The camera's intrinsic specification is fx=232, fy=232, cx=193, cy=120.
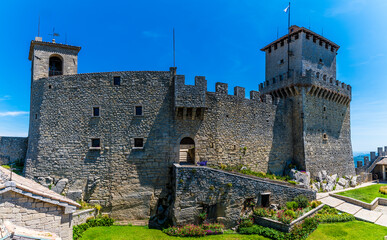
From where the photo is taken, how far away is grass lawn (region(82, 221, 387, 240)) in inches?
531

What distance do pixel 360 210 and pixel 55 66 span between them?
93.3 ft

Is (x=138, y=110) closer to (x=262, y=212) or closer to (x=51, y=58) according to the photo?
(x=51, y=58)

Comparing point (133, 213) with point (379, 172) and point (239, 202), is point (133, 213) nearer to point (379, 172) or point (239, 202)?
point (239, 202)

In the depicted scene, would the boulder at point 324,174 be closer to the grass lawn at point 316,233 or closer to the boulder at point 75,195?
the grass lawn at point 316,233

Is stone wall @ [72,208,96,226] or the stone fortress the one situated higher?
the stone fortress

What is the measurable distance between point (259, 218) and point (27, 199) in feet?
43.3

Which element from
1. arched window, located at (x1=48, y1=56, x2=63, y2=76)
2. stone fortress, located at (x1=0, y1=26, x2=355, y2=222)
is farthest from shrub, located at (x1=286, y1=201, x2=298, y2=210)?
arched window, located at (x1=48, y1=56, x2=63, y2=76)

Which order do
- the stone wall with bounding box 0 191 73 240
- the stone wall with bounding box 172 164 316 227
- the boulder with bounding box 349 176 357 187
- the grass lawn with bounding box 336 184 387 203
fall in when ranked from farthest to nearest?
the boulder with bounding box 349 176 357 187 → the grass lawn with bounding box 336 184 387 203 → the stone wall with bounding box 172 164 316 227 → the stone wall with bounding box 0 191 73 240

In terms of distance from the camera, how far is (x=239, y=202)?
15883 mm

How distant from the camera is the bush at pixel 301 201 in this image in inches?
666

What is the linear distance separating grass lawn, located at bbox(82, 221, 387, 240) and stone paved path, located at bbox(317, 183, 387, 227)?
1.20m

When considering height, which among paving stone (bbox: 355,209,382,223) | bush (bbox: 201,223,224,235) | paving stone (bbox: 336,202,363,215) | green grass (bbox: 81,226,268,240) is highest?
paving stone (bbox: 336,202,363,215)

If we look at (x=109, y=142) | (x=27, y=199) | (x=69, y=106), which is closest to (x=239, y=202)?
(x=109, y=142)

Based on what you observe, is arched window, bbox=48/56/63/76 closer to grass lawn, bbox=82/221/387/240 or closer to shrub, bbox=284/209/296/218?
grass lawn, bbox=82/221/387/240
